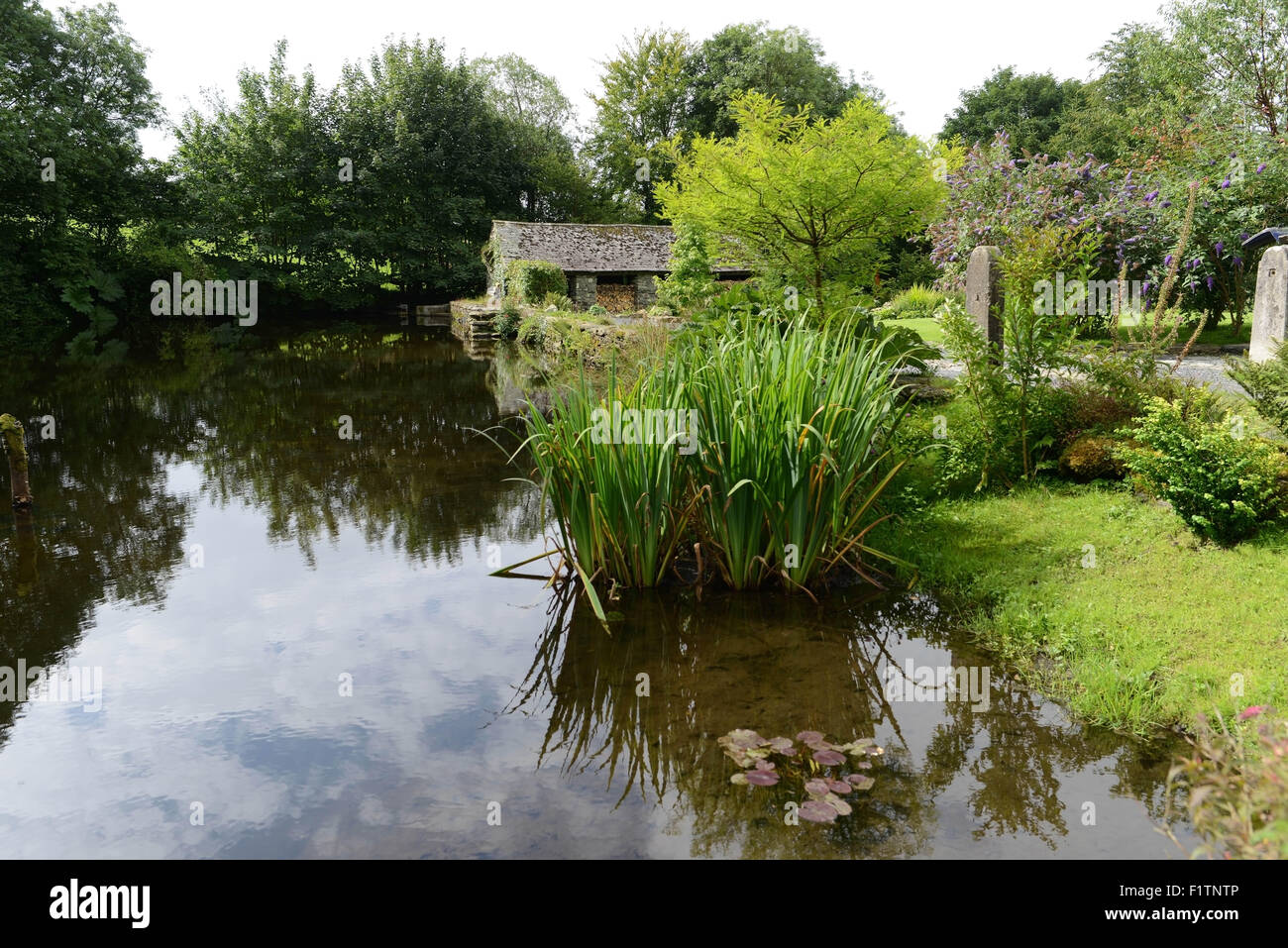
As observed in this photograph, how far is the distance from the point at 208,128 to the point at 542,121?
23078mm

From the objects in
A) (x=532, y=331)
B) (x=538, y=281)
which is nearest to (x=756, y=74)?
(x=538, y=281)

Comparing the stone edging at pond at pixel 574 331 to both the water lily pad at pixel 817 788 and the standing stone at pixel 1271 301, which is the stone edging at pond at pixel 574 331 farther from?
the standing stone at pixel 1271 301

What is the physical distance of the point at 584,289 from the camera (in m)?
32.6

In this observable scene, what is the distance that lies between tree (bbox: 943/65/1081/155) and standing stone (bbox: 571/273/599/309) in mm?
Answer: 22884

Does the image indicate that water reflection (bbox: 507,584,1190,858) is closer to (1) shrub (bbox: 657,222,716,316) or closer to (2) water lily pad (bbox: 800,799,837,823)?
(2) water lily pad (bbox: 800,799,837,823)

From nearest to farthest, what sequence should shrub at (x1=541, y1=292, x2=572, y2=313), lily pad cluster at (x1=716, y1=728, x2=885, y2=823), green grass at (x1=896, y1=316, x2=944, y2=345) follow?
lily pad cluster at (x1=716, y1=728, x2=885, y2=823)
green grass at (x1=896, y1=316, x2=944, y2=345)
shrub at (x1=541, y1=292, x2=572, y2=313)

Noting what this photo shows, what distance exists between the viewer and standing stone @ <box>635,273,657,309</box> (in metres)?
33.8

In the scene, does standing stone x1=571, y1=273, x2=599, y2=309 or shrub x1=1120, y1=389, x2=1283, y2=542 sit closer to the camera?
shrub x1=1120, y1=389, x2=1283, y2=542

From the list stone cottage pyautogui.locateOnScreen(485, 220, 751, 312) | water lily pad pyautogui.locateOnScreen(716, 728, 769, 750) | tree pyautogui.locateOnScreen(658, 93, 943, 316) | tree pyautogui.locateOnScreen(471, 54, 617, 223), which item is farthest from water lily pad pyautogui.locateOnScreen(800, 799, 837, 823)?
tree pyautogui.locateOnScreen(471, 54, 617, 223)

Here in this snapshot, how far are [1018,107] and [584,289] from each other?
86.4 feet
